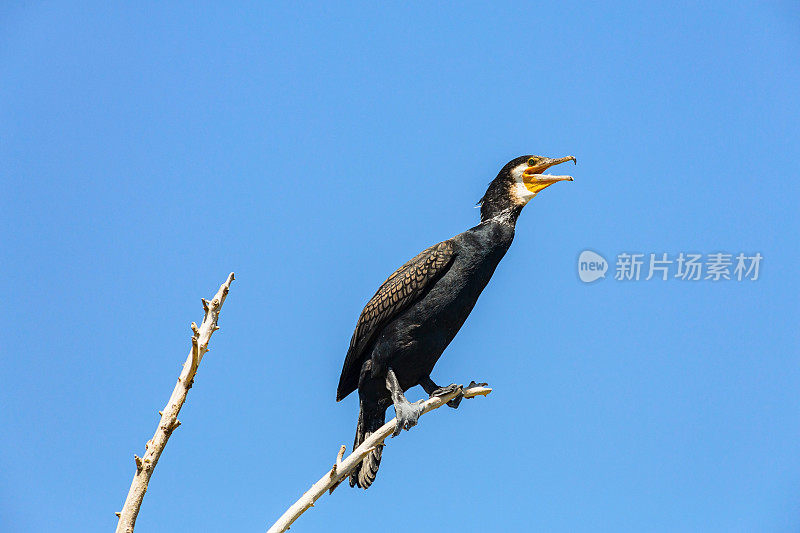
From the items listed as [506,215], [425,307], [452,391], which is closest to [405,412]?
[452,391]

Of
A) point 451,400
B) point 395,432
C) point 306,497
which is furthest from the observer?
point 451,400

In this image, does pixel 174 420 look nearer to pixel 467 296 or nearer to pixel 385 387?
pixel 385 387

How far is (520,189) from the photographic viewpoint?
798cm

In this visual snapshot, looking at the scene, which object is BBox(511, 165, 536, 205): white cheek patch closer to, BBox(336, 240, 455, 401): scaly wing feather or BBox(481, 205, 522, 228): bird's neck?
BBox(481, 205, 522, 228): bird's neck

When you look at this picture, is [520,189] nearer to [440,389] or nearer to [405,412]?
[440,389]

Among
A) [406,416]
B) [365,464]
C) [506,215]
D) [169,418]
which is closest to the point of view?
[169,418]

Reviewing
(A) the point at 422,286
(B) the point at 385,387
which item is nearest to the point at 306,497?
(B) the point at 385,387

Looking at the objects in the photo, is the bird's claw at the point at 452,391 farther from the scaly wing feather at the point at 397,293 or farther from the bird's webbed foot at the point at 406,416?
the scaly wing feather at the point at 397,293

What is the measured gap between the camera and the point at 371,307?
309 inches

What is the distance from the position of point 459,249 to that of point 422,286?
0.49m

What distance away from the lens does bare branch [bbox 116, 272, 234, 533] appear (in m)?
6.39

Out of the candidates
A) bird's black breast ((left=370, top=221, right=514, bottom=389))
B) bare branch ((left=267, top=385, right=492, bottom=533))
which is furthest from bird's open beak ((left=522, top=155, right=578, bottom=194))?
bare branch ((left=267, top=385, right=492, bottom=533))

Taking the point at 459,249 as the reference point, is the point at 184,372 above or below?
below

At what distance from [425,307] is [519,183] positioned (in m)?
1.51
